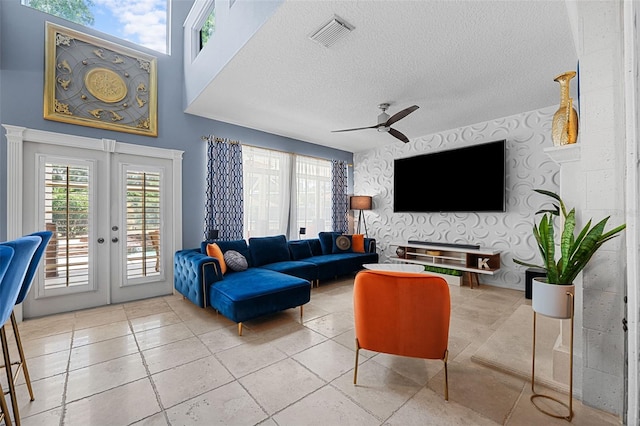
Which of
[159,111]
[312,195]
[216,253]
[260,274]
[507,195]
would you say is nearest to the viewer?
[260,274]

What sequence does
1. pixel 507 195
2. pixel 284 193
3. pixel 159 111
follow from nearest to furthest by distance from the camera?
pixel 159 111
pixel 507 195
pixel 284 193

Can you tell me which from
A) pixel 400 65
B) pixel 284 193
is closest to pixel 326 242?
pixel 284 193

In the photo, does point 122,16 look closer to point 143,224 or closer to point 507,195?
point 143,224

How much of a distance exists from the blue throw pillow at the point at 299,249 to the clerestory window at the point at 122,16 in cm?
375

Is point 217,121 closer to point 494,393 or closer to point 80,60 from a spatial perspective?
point 80,60

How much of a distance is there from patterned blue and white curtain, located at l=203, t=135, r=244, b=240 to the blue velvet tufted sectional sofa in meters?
0.48

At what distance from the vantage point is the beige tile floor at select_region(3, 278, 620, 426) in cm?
162

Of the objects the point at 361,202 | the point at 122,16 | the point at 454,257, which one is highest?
the point at 122,16

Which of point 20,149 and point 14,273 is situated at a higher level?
point 20,149

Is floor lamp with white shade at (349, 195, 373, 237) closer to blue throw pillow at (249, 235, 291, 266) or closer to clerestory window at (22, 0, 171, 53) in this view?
blue throw pillow at (249, 235, 291, 266)

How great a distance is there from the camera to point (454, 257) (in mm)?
4883

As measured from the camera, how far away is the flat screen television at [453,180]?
174 inches

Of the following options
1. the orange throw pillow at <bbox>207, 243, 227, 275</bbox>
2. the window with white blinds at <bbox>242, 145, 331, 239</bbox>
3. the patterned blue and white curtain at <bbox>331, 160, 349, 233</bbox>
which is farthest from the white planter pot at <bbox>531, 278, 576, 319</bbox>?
the patterned blue and white curtain at <bbox>331, 160, 349, 233</bbox>

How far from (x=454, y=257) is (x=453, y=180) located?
1.42 metres
